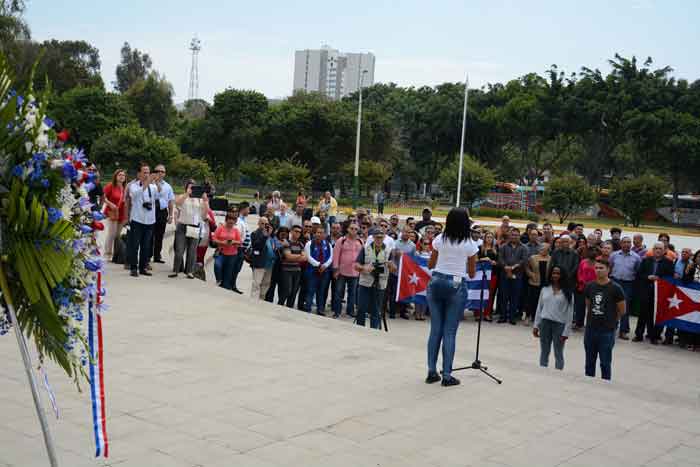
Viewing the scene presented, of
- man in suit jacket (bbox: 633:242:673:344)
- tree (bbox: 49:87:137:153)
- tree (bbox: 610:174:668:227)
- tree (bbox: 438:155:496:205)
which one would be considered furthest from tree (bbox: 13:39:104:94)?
tree (bbox: 610:174:668:227)

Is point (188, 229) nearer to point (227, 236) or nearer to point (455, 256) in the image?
point (227, 236)

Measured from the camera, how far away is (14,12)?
1642 inches

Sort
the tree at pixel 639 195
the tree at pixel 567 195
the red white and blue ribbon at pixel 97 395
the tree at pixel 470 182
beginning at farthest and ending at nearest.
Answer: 1. the tree at pixel 470 182
2. the tree at pixel 639 195
3. the tree at pixel 567 195
4. the red white and blue ribbon at pixel 97 395

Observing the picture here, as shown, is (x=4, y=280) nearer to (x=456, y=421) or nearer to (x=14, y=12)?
(x=456, y=421)

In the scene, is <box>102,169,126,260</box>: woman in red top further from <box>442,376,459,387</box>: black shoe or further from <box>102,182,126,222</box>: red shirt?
<box>442,376,459,387</box>: black shoe

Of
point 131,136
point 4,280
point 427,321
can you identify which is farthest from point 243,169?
point 4,280

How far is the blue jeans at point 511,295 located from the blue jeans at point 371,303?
10.6 feet

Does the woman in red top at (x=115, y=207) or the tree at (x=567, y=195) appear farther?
the tree at (x=567, y=195)

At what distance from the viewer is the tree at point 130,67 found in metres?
134

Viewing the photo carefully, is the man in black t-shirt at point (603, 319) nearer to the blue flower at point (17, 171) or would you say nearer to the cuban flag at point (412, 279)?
the cuban flag at point (412, 279)

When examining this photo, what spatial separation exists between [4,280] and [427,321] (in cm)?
1180

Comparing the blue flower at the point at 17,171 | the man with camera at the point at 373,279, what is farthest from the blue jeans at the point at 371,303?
the blue flower at the point at 17,171

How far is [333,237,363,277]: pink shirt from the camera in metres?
14.4

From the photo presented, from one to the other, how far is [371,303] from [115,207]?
515 centimetres
